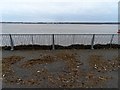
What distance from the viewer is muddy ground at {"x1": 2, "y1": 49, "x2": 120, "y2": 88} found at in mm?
6535

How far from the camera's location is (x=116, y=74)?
7598 mm

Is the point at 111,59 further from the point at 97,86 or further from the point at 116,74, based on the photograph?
the point at 97,86

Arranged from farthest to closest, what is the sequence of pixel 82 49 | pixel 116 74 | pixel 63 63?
1. pixel 82 49
2. pixel 63 63
3. pixel 116 74

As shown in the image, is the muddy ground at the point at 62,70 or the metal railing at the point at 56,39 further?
the metal railing at the point at 56,39

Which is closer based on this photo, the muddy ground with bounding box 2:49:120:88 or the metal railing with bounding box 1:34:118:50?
the muddy ground with bounding box 2:49:120:88

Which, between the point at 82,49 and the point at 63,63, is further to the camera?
the point at 82,49

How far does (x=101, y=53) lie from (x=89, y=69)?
3.46 meters

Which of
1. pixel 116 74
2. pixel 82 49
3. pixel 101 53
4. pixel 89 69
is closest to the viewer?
pixel 116 74

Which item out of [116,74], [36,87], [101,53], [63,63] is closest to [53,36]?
[101,53]

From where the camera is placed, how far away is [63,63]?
9.27 m

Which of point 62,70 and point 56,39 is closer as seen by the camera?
point 62,70

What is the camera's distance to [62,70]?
26.6ft

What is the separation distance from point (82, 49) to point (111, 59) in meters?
2.67

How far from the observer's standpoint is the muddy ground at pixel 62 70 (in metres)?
6.54
